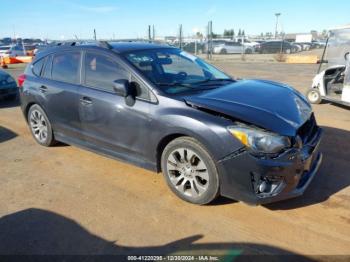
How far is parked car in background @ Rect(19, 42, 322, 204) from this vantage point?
127 inches

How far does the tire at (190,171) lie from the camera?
3.44 metres

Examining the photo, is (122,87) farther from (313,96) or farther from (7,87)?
(7,87)

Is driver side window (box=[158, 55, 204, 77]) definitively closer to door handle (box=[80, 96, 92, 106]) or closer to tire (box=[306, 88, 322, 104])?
door handle (box=[80, 96, 92, 106])

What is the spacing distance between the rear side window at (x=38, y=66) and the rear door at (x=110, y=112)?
49.7 inches

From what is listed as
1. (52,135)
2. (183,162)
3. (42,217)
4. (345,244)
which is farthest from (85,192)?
(345,244)

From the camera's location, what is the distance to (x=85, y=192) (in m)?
4.05

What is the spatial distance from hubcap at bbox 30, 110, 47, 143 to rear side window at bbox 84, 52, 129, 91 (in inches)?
58.3

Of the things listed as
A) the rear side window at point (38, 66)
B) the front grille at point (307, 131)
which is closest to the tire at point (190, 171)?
the front grille at point (307, 131)

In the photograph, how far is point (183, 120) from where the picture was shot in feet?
11.5

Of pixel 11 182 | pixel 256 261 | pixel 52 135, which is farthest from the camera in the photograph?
pixel 52 135

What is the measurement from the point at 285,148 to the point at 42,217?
2609 mm

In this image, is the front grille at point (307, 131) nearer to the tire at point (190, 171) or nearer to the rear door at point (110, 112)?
the tire at point (190, 171)

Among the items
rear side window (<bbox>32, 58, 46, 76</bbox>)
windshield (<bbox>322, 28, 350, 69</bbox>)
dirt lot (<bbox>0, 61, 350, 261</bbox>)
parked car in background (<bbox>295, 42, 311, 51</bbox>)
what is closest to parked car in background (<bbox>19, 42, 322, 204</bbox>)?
rear side window (<bbox>32, 58, 46, 76</bbox>)

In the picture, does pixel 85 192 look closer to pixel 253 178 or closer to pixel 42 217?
pixel 42 217
